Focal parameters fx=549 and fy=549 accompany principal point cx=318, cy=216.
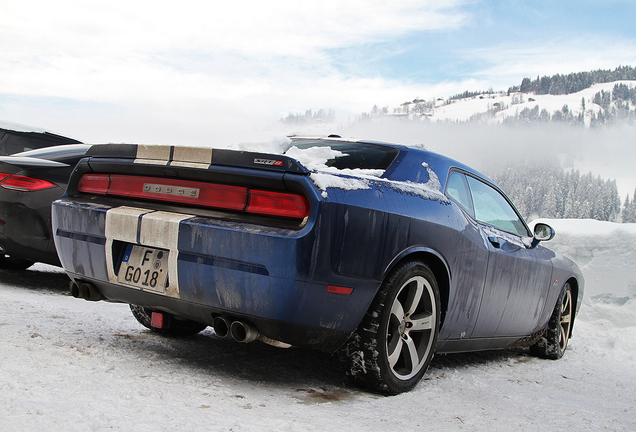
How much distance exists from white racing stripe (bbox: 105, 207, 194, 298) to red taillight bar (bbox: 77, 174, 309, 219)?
0.10 meters

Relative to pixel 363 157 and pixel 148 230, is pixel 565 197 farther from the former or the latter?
pixel 148 230

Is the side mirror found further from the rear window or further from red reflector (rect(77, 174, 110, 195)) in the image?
red reflector (rect(77, 174, 110, 195))

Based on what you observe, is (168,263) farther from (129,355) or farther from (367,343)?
(367,343)

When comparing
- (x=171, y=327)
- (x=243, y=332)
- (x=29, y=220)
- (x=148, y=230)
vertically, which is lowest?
(x=171, y=327)

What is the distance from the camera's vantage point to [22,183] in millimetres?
4801

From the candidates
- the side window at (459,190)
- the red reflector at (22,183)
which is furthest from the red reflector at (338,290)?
the red reflector at (22,183)

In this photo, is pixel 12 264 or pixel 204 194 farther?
pixel 12 264

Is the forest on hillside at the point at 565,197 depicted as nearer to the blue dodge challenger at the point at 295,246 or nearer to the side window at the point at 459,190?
the side window at the point at 459,190

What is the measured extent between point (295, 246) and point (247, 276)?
0.26m

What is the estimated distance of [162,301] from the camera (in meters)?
2.69

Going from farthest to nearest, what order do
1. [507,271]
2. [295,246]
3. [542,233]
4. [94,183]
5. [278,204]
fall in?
[542,233]
[507,271]
[94,183]
[278,204]
[295,246]

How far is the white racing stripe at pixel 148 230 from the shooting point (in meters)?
2.56

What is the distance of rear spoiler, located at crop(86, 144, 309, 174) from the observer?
245cm

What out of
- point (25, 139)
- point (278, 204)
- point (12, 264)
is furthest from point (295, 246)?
point (25, 139)
